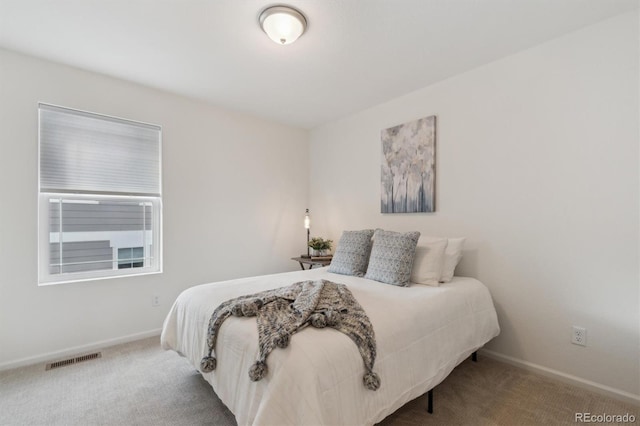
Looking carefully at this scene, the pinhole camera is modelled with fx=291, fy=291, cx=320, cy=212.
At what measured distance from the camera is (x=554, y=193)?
213 cm

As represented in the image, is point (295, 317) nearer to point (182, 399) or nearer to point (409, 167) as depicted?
point (182, 399)

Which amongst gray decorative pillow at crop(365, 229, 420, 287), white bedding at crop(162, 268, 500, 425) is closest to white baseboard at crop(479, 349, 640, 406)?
white bedding at crop(162, 268, 500, 425)

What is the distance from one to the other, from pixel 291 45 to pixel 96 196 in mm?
2215

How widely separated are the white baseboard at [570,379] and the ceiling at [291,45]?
244cm

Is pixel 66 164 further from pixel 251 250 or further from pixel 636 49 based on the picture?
pixel 636 49

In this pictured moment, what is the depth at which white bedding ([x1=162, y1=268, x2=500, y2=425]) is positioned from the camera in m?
1.13

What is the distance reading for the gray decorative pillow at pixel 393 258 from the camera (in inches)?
89.0

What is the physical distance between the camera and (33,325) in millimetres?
2361

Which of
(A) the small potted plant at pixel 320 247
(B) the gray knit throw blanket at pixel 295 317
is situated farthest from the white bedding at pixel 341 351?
(A) the small potted plant at pixel 320 247

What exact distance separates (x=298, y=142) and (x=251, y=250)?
1670mm

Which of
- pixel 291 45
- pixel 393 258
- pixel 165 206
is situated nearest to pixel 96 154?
pixel 165 206

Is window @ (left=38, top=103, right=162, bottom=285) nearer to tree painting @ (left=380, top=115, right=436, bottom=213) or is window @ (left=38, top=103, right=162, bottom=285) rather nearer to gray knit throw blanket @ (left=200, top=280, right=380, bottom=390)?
gray knit throw blanket @ (left=200, top=280, right=380, bottom=390)

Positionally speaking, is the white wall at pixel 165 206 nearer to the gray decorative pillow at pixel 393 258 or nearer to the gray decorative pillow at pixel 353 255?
the gray decorative pillow at pixel 353 255

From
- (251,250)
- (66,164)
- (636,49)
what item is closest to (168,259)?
(251,250)
